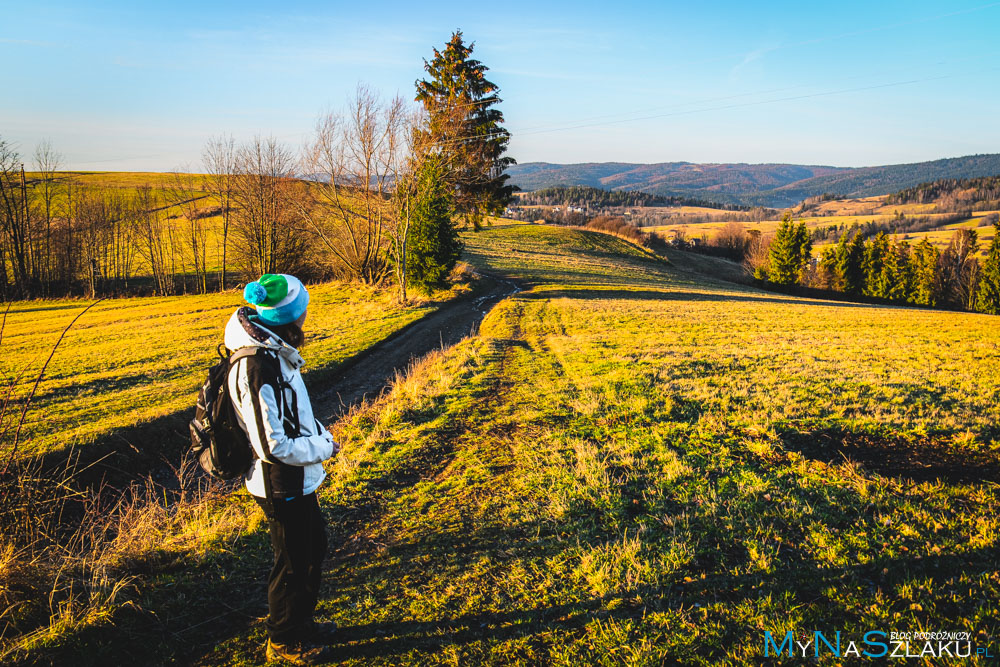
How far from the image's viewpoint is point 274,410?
3127mm

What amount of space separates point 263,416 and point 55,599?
2842 millimetres

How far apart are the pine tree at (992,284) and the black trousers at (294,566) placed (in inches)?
2733

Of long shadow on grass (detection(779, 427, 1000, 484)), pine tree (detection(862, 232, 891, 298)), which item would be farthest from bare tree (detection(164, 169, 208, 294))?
pine tree (detection(862, 232, 891, 298))

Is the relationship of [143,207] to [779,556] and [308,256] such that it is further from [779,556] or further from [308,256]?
[779,556]

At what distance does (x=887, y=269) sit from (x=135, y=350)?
74.9 metres

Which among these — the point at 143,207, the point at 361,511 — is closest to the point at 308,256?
the point at 143,207

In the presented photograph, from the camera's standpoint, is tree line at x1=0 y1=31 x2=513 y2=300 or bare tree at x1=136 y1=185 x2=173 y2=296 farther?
bare tree at x1=136 y1=185 x2=173 y2=296

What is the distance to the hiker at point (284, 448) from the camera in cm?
314

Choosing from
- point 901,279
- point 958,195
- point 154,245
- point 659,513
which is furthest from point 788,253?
point 958,195

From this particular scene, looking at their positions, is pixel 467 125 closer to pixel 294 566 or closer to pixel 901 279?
pixel 294 566

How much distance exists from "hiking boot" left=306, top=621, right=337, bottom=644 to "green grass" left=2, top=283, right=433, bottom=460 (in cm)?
396

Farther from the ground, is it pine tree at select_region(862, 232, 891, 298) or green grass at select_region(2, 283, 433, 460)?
pine tree at select_region(862, 232, 891, 298)

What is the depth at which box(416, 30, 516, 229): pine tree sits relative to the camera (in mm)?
32594

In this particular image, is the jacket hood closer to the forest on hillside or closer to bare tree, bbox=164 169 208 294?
bare tree, bbox=164 169 208 294
